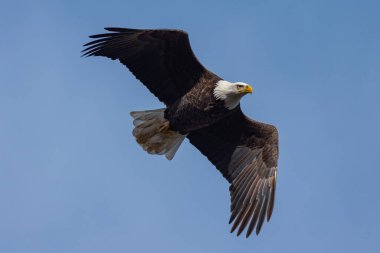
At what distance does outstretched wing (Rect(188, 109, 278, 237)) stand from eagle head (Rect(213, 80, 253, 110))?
764 millimetres

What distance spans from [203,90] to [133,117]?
1.50 metres

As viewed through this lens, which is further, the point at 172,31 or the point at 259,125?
the point at 259,125

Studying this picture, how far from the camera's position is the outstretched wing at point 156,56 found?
42.7ft

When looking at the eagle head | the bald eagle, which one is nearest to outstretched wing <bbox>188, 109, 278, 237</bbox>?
the bald eagle

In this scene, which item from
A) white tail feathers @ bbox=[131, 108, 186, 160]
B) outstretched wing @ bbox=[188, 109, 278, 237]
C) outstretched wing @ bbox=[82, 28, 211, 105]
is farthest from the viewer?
white tail feathers @ bbox=[131, 108, 186, 160]

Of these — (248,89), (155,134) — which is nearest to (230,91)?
(248,89)

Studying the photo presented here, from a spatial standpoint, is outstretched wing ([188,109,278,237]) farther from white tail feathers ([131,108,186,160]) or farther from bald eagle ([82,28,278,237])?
white tail feathers ([131,108,186,160])

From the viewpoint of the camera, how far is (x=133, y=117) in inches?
558

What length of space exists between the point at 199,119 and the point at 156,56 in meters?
1.09

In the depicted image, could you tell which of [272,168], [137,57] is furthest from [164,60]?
[272,168]

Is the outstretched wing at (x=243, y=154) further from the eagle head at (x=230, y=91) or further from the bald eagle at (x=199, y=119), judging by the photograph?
the eagle head at (x=230, y=91)

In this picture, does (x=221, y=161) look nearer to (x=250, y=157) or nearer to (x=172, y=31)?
(x=250, y=157)

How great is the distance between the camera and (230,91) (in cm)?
1302

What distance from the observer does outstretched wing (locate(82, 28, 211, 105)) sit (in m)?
13.0
